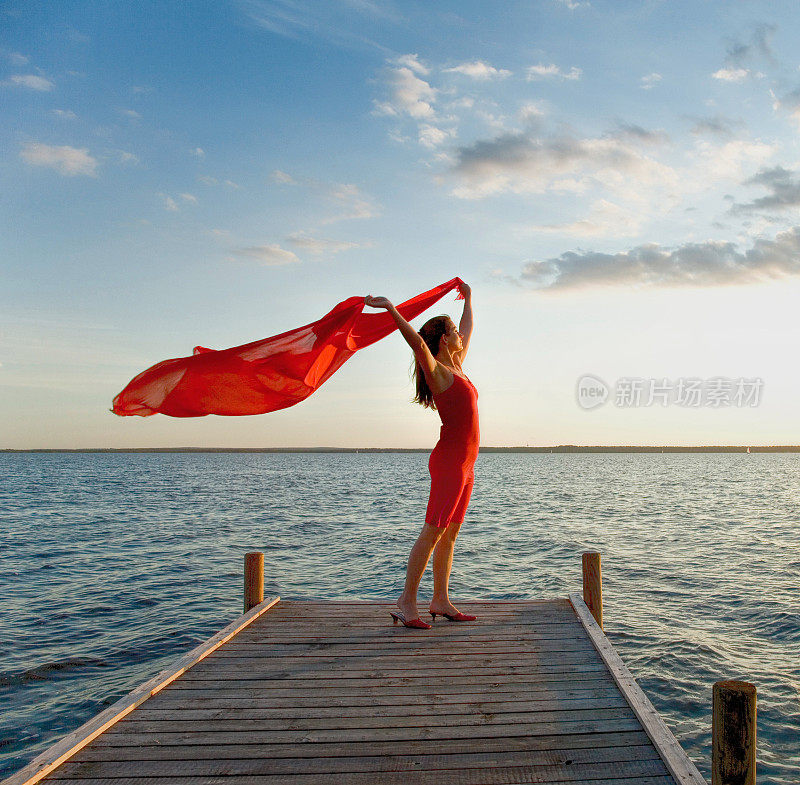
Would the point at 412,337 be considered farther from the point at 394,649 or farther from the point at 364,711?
the point at 364,711

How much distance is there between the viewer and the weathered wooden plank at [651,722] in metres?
3.58

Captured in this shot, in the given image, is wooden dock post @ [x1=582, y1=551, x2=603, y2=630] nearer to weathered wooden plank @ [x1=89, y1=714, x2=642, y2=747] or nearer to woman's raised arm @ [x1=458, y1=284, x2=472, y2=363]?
woman's raised arm @ [x1=458, y1=284, x2=472, y2=363]

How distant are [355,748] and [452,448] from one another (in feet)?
8.76

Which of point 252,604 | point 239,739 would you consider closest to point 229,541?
point 252,604

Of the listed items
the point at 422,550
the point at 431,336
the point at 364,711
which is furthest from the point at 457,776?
the point at 431,336

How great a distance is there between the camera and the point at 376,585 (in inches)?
572

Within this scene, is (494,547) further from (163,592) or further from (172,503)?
(172,503)

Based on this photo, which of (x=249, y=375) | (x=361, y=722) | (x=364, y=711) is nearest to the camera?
(x=361, y=722)

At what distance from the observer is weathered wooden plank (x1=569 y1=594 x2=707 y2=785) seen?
3.58 meters

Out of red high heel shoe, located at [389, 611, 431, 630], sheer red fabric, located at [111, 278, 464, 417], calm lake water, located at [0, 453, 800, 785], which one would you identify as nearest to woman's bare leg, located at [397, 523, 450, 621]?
red high heel shoe, located at [389, 611, 431, 630]

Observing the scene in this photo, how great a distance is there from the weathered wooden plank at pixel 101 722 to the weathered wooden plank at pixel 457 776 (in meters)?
0.27

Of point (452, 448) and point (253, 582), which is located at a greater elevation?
point (452, 448)

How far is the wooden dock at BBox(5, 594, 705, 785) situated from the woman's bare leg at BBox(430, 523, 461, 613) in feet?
1.16

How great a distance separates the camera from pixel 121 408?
246 inches
